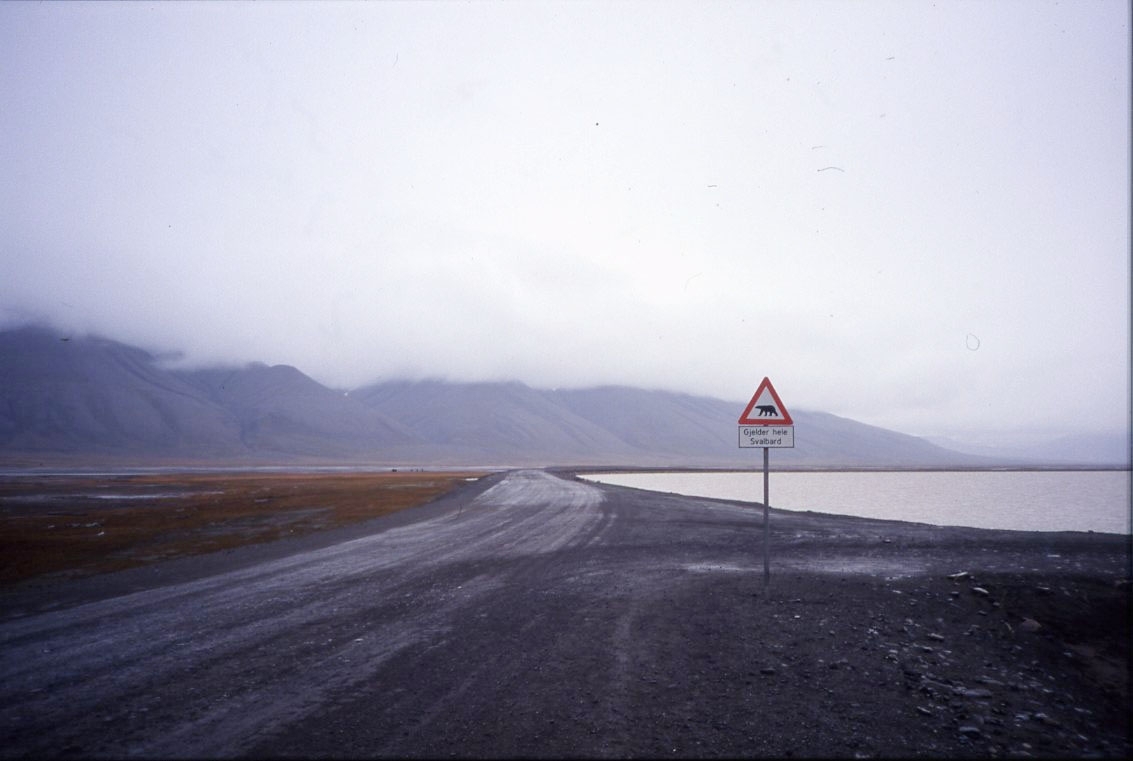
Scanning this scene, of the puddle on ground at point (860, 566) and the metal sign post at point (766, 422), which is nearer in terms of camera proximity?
the metal sign post at point (766, 422)

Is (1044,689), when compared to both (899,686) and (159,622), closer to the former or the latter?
(899,686)

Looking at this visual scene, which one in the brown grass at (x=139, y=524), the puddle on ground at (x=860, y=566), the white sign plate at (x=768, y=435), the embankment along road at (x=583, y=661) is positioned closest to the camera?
the embankment along road at (x=583, y=661)

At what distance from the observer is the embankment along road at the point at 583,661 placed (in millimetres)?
5715

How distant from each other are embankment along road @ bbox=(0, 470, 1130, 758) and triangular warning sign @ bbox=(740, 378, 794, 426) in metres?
3.08

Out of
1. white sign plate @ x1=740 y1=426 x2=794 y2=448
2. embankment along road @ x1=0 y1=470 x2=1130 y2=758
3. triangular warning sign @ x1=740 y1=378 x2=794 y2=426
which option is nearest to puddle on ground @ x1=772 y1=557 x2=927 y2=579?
embankment along road @ x1=0 y1=470 x2=1130 y2=758

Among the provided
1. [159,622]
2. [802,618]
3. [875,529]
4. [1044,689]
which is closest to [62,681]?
[159,622]

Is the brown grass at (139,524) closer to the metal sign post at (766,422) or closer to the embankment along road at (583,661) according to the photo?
the embankment along road at (583,661)

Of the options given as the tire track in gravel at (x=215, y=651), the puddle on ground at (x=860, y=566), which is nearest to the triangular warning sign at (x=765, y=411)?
the puddle on ground at (x=860, y=566)

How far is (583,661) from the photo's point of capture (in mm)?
7797

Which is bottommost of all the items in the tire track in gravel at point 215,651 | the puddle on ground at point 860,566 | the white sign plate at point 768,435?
the tire track in gravel at point 215,651

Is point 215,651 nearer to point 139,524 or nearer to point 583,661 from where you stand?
point 583,661

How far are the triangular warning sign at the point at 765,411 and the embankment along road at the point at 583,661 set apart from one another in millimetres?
3076

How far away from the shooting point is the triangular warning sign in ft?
38.9

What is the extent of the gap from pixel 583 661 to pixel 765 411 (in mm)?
6188
